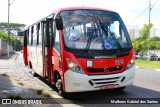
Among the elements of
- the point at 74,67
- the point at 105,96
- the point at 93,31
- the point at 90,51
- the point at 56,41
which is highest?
the point at 93,31

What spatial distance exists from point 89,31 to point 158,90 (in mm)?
3453

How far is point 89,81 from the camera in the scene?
9328 millimetres

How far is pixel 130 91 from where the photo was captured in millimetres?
11219

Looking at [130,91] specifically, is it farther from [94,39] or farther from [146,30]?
[146,30]

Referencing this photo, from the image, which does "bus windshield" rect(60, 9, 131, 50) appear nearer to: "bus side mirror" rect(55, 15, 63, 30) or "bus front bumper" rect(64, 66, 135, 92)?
"bus side mirror" rect(55, 15, 63, 30)

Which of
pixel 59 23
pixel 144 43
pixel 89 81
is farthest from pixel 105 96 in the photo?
pixel 144 43

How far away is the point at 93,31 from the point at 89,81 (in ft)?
5.31

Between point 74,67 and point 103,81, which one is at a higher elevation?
point 74,67

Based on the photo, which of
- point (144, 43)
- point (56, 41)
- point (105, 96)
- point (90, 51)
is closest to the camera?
point (90, 51)

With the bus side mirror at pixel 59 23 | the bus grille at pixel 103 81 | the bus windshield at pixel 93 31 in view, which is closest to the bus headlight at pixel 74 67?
the bus grille at pixel 103 81

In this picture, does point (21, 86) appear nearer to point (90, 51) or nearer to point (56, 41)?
point (56, 41)

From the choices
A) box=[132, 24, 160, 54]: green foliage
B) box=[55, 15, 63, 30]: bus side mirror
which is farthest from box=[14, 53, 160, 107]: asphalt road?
box=[132, 24, 160, 54]: green foliage

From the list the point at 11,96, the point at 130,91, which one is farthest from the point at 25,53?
the point at 11,96

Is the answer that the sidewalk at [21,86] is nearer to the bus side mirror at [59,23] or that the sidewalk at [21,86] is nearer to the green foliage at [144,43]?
the bus side mirror at [59,23]
